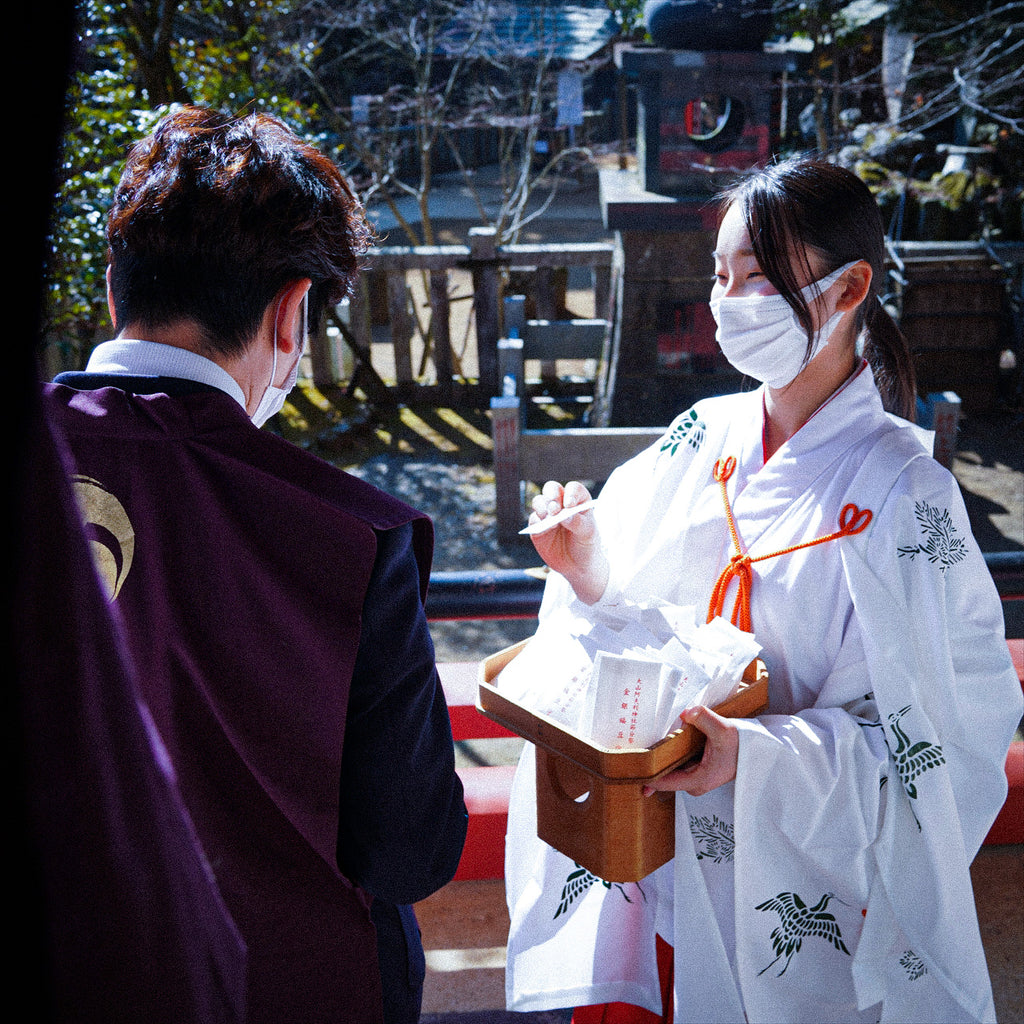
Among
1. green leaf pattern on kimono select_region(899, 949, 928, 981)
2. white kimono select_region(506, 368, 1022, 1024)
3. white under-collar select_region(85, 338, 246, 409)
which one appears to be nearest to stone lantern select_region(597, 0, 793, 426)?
white kimono select_region(506, 368, 1022, 1024)

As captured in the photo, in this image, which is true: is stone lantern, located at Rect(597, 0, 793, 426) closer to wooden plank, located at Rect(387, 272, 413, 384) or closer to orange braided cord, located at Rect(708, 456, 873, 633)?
wooden plank, located at Rect(387, 272, 413, 384)

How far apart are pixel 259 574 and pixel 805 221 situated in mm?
1140

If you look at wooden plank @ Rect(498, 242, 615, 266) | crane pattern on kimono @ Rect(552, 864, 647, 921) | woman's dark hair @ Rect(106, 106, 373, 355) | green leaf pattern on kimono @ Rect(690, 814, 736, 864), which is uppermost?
wooden plank @ Rect(498, 242, 615, 266)

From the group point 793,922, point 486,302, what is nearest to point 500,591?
point 793,922

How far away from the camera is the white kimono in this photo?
152cm

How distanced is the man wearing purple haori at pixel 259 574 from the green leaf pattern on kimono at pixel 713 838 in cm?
60

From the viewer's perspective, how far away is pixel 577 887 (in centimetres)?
183

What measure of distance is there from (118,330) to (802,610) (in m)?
1.15

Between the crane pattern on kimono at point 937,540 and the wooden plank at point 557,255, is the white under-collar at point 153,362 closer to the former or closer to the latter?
the crane pattern on kimono at point 937,540

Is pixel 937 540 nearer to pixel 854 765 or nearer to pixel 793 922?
pixel 854 765

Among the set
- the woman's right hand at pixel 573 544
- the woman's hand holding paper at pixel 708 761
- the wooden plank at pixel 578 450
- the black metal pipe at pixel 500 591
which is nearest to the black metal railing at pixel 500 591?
the black metal pipe at pixel 500 591

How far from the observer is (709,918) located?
65.1 inches

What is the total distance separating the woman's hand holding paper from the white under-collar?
0.88 meters

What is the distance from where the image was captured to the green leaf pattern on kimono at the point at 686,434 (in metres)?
1.94
